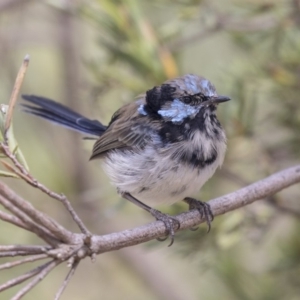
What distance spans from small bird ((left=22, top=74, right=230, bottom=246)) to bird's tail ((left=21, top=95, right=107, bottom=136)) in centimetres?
38

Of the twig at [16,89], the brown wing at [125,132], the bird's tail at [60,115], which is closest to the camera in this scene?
the twig at [16,89]

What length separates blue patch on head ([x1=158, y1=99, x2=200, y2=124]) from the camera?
7.40 ft

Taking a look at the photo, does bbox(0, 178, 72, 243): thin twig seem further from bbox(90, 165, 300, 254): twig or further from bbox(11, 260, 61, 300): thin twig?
bbox(90, 165, 300, 254): twig

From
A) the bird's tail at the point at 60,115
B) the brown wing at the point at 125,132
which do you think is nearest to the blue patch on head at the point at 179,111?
the brown wing at the point at 125,132

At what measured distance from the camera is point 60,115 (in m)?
2.77

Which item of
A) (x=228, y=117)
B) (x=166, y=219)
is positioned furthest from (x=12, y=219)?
(x=228, y=117)

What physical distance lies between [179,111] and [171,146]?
142 mm

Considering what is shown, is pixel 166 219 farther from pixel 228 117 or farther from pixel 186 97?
pixel 228 117

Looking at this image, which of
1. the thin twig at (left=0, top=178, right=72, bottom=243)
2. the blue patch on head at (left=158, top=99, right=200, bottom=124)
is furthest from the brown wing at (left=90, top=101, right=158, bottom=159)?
the thin twig at (left=0, top=178, right=72, bottom=243)

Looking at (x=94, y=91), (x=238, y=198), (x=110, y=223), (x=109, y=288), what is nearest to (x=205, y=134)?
(x=238, y=198)

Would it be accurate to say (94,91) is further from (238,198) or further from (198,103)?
(238,198)

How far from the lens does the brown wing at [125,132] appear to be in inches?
93.0

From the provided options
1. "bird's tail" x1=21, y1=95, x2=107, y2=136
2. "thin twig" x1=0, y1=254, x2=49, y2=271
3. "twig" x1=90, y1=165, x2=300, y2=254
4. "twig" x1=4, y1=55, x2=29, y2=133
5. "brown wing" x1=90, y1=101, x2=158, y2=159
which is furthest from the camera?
"bird's tail" x1=21, y1=95, x2=107, y2=136

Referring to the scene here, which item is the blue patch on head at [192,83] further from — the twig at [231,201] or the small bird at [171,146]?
the twig at [231,201]
